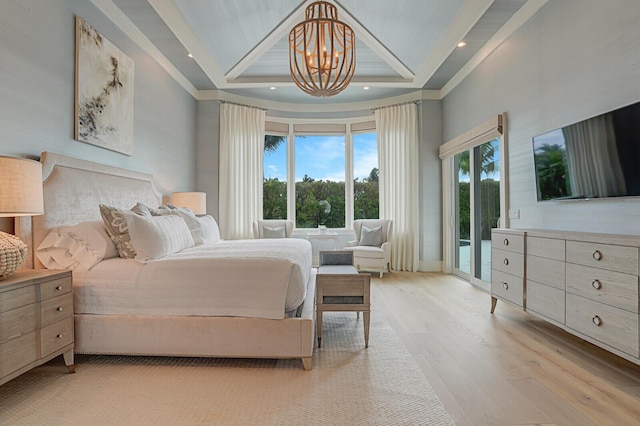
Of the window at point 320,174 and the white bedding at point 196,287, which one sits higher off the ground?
the window at point 320,174

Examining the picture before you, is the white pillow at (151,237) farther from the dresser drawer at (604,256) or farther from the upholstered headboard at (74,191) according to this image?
the dresser drawer at (604,256)

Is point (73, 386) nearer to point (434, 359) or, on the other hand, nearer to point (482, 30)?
point (434, 359)

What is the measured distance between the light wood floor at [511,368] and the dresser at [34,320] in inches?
83.1

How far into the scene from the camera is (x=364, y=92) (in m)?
6.19

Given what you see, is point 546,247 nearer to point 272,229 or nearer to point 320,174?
point 272,229

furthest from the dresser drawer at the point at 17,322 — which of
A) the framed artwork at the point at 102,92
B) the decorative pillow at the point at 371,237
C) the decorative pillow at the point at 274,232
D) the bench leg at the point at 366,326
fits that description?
the decorative pillow at the point at 371,237

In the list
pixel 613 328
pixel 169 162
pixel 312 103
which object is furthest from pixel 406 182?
pixel 613 328

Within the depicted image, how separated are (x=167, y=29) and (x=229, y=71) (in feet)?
5.23

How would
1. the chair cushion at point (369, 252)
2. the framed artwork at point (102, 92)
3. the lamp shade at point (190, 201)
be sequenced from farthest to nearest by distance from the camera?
the chair cushion at point (369, 252), the lamp shade at point (190, 201), the framed artwork at point (102, 92)

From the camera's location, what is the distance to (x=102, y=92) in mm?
3336

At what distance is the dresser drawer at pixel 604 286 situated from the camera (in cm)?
200

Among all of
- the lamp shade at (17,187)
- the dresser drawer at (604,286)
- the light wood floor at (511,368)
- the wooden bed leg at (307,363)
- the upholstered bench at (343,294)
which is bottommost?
the light wood floor at (511,368)

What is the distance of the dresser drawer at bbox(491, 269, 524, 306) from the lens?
10.1ft

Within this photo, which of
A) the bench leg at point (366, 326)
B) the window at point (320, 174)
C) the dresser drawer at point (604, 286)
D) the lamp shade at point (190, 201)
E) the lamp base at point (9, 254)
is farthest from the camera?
the window at point (320, 174)
